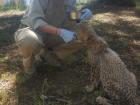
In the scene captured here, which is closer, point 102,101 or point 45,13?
point 102,101

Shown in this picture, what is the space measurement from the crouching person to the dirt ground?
26 cm

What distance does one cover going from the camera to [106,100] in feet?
14.3

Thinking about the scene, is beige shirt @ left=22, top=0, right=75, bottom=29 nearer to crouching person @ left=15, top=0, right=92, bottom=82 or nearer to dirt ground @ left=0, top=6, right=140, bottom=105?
crouching person @ left=15, top=0, right=92, bottom=82

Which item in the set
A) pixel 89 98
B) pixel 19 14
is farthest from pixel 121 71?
pixel 19 14

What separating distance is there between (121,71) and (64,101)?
818mm

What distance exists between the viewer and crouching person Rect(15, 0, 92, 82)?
4906 mm

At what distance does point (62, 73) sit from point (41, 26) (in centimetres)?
84

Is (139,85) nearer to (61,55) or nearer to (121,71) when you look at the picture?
(121,71)

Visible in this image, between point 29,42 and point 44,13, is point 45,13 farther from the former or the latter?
point 29,42

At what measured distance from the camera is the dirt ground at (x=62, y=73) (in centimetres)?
469

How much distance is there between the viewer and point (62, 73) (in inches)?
210

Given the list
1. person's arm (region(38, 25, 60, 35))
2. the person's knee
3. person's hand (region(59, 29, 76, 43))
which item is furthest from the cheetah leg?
the person's knee

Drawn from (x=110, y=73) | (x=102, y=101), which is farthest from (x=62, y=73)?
(x=110, y=73)

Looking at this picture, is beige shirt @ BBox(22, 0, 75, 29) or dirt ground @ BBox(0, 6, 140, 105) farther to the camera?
beige shirt @ BBox(22, 0, 75, 29)
